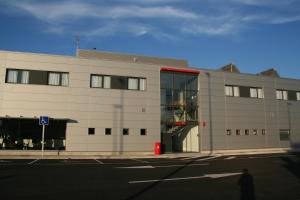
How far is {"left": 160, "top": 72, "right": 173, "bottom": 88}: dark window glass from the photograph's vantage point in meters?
28.7

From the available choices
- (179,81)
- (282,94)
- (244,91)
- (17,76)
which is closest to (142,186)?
(17,76)

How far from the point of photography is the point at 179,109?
29312 millimetres

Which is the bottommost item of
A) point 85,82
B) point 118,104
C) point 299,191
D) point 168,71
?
point 299,191

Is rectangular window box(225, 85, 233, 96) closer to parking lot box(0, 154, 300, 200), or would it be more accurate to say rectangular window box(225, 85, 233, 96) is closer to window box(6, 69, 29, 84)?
parking lot box(0, 154, 300, 200)

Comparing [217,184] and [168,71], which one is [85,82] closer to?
[168,71]

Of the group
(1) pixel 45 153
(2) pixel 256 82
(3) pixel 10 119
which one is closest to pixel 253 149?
(2) pixel 256 82

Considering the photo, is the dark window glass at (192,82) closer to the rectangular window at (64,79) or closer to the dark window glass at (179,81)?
the dark window glass at (179,81)

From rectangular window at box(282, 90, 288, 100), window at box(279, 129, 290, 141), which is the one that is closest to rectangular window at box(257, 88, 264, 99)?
rectangular window at box(282, 90, 288, 100)

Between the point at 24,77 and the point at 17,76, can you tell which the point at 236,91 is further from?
the point at 17,76

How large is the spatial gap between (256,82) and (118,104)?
16.9 m

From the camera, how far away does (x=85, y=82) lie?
25844 millimetres

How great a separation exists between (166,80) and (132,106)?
4.65m

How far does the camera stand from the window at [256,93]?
1299 inches

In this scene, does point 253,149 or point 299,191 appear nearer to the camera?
point 299,191
